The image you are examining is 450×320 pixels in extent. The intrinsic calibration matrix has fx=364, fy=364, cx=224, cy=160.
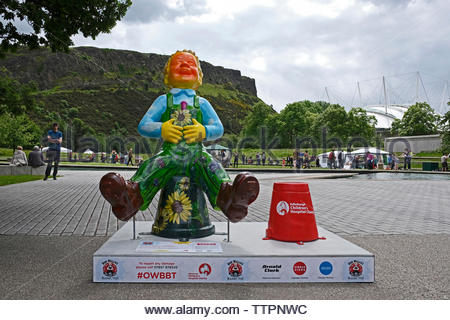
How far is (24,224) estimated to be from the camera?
5.32 meters

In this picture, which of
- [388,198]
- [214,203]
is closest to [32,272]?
[214,203]

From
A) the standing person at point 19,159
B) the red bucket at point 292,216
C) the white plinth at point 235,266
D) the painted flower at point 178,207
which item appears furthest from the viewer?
the standing person at point 19,159

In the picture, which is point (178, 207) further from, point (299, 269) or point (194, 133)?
point (299, 269)

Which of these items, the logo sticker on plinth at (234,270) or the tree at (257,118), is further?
the tree at (257,118)

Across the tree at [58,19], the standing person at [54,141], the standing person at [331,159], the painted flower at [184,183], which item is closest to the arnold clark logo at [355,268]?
the painted flower at [184,183]

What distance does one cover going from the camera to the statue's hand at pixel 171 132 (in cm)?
350

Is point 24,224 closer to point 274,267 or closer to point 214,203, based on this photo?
point 214,203

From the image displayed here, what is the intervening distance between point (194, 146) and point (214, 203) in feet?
1.95

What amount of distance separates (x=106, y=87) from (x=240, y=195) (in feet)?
493

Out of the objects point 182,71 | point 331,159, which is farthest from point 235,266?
point 331,159

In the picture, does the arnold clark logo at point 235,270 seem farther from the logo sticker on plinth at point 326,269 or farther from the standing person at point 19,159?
the standing person at point 19,159

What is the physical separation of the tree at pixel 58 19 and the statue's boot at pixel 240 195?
6.18 m

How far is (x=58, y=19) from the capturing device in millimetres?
7633

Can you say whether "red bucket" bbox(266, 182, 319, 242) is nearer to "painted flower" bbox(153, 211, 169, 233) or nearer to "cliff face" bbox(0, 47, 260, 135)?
"painted flower" bbox(153, 211, 169, 233)
